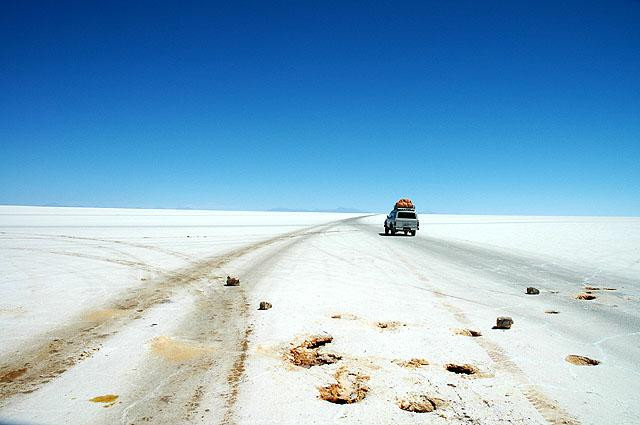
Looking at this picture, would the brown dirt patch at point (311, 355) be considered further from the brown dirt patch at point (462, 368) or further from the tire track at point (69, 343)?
the tire track at point (69, 343)

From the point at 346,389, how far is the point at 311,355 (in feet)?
3.27

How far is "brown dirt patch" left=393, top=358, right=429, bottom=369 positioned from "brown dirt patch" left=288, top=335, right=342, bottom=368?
0.70 meters

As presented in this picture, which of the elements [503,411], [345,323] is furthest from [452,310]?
[503,411]

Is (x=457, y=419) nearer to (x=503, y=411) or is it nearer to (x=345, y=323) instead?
(x=503, y=411)

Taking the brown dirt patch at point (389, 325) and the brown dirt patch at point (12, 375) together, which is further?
the brown dirt patch at point (389, 325)

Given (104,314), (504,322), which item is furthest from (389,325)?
(104,314)

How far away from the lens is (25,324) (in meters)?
5.75

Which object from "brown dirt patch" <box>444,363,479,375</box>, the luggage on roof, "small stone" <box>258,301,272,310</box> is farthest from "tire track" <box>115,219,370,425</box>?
the luggage on roof

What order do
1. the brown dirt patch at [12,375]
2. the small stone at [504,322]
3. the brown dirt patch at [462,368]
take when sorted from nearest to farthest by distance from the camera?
the brown dirt patch at [12,375] < the brown dirt patch at [462,368] < the small stone at [504,322]

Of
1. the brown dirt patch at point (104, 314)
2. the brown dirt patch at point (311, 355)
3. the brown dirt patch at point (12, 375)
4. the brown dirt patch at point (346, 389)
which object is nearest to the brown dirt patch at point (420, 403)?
the brown dirt patch at point (346, 389)

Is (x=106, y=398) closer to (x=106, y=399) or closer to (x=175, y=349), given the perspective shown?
(x=106, y=399)

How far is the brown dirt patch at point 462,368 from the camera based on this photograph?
427cm

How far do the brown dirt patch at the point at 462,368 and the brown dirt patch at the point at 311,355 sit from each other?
4.06 feet

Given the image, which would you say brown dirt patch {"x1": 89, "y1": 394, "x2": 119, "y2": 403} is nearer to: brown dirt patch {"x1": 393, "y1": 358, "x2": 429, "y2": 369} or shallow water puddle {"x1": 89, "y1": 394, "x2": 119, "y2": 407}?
shallow water puddle {"x1": 89, "y1": 394, "x2": 119, "y2": 407}
